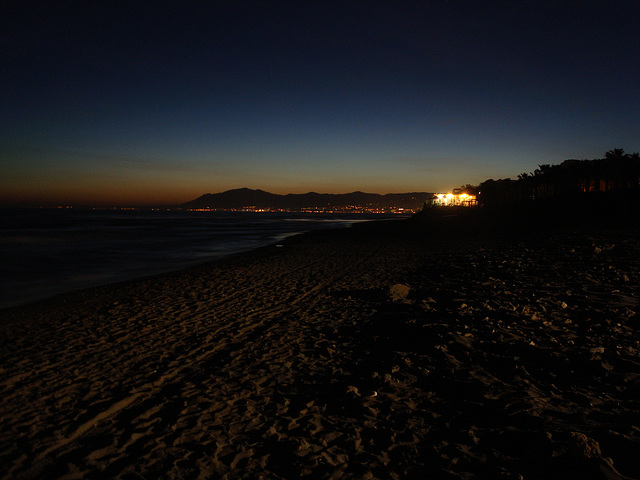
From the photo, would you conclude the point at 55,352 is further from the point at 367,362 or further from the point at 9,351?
the point at 367,362

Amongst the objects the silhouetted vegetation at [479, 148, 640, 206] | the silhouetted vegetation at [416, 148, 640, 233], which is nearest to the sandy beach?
the silhouetted vegetation at [416, 148, 640, 233]

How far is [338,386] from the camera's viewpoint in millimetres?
5020

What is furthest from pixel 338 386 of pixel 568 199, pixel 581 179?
pixel 581 179

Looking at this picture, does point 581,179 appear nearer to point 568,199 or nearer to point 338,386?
point 568,199

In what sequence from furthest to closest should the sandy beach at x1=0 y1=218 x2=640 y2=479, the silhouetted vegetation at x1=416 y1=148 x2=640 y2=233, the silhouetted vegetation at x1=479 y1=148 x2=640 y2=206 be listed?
the silhouetted vegetation at x1=479 y1=148 x2=640 y2=206 < the silhouetted vegetation at x1=416 y1=148 x2=640 y2=233 < the sandy beach at x1=0 y1=218 x2=640 y2=479

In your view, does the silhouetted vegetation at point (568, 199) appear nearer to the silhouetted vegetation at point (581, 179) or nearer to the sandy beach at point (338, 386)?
the silhouetted vegetation at point (581, 179)

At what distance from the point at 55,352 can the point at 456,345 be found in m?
7.36

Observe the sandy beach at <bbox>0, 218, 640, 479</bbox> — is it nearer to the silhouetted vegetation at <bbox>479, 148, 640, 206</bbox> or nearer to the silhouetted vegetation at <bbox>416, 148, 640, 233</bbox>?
the silhouetted vegetation at <bbox>416, 148, 640, 233</bbox>

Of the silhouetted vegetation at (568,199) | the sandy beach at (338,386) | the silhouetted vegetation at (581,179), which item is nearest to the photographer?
the sandy beach at (338,386)

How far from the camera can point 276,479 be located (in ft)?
11.0

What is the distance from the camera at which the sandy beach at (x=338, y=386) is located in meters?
3.57

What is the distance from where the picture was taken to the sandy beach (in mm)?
3568

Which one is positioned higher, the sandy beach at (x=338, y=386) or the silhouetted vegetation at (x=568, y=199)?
the silhouetted vegetation at (x=568, y=199)

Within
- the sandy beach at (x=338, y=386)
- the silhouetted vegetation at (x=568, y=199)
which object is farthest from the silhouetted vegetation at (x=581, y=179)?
the sandy beach at (x=338, y=386)
